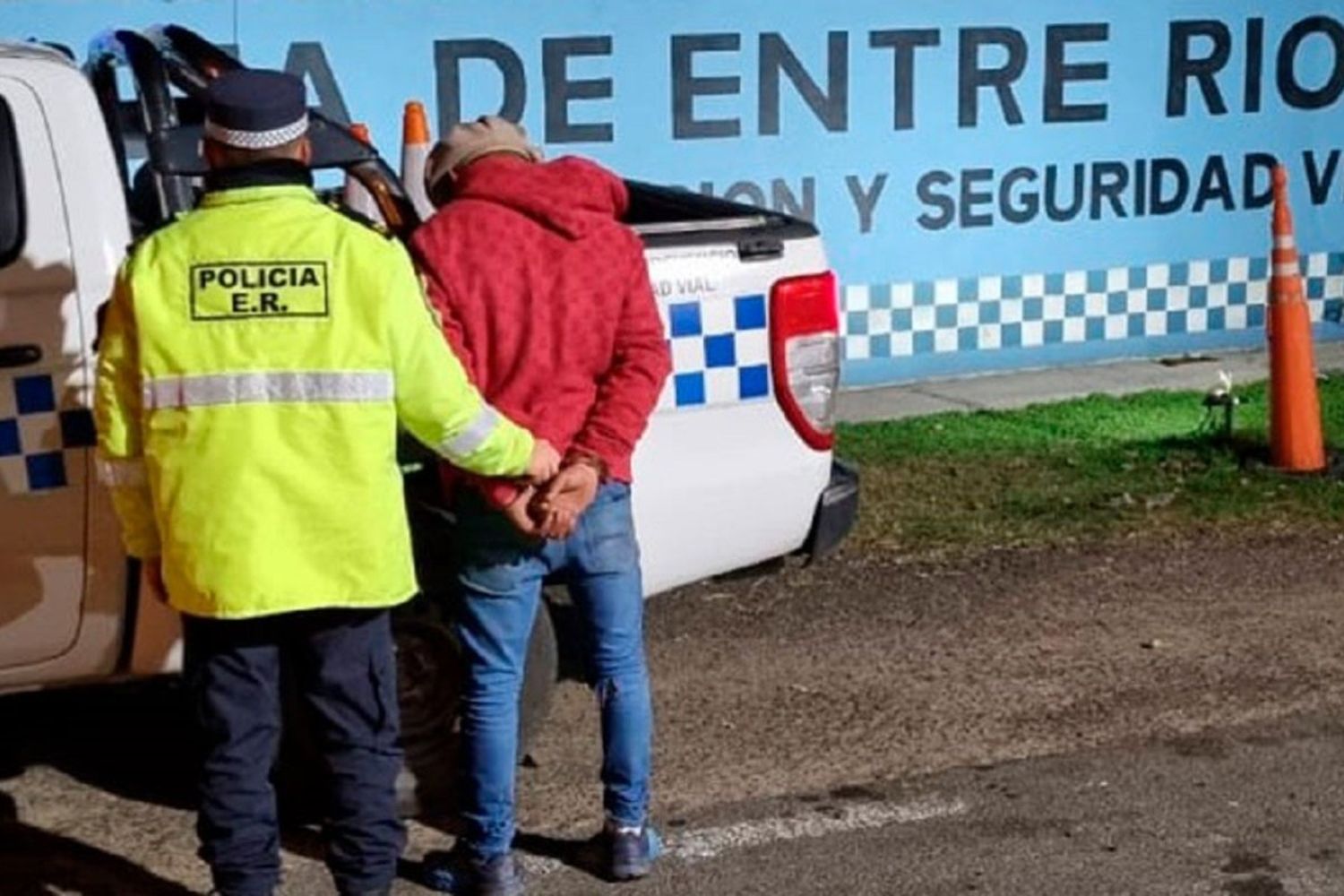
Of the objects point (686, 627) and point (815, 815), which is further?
point (686, 627)

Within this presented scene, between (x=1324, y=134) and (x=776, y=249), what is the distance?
6.08m

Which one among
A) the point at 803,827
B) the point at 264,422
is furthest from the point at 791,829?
the point at 264,422

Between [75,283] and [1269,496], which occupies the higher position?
[75,283]

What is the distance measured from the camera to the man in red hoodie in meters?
4.18

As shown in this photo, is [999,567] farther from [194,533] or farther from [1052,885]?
[194,533]

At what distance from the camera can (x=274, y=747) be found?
409 cm

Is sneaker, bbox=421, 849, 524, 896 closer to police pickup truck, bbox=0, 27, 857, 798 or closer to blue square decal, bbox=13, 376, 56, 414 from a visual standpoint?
police pickup truck, bbox=0, 27, 857, 798

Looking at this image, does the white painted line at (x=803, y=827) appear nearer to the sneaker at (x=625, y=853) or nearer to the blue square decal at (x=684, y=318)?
the sneaker at (x=625, y=853)

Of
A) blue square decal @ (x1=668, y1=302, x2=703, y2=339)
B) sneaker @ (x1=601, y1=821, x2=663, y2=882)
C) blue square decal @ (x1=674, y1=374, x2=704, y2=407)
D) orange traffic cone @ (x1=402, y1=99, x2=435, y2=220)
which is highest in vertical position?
orange traffic cone @ (x1=402, y1=99, x2=435, y2=220)

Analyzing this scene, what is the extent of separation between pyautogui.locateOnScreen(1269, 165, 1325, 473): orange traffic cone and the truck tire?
3.90 metres

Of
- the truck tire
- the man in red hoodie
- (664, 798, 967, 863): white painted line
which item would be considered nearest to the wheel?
the truck tire

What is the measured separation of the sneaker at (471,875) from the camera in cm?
451

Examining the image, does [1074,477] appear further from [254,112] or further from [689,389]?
[254,112]

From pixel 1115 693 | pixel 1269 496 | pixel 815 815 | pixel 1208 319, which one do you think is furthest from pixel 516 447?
pixel 1208 319
